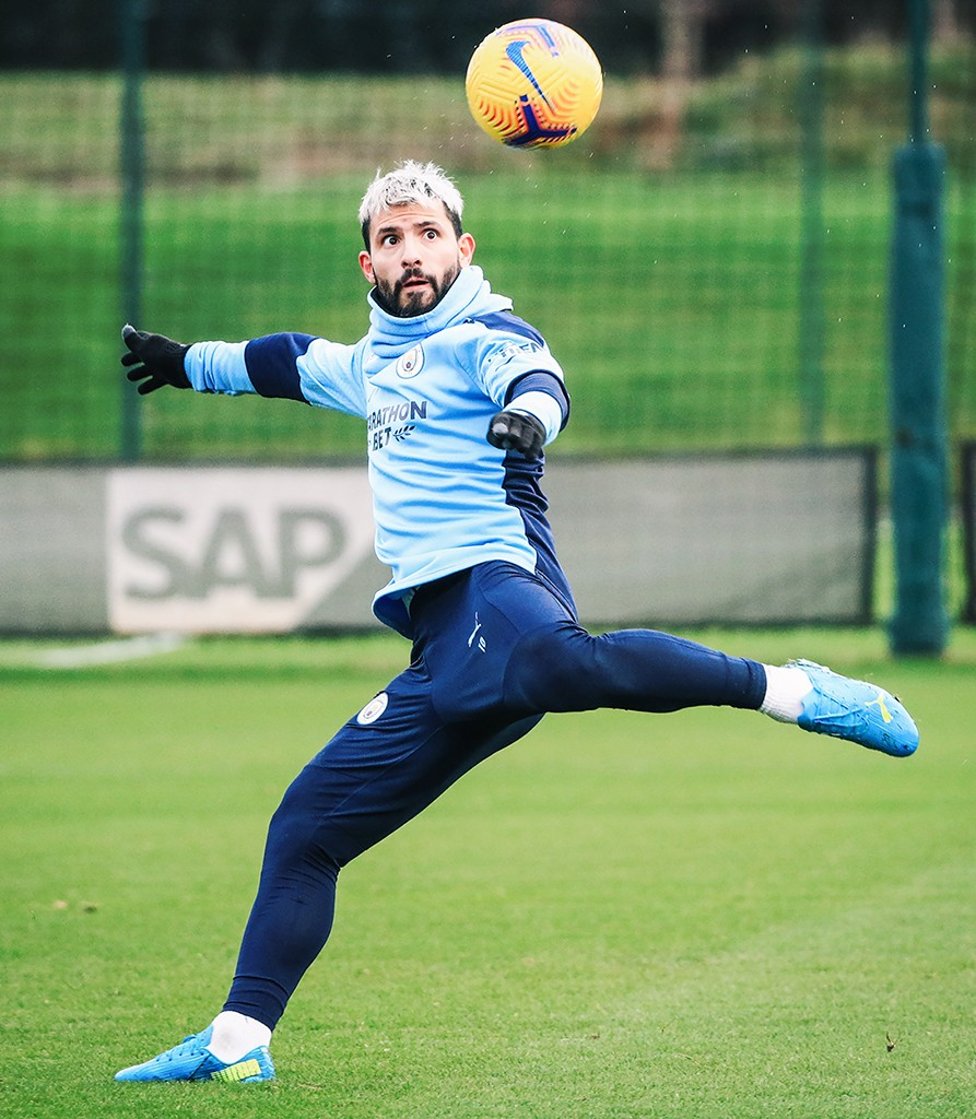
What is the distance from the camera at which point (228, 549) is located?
1213cm

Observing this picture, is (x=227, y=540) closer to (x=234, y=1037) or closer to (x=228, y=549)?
(x=228, y=549)

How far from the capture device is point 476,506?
15.6 feet

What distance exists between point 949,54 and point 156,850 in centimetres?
2094

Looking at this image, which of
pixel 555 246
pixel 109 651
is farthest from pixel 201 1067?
pixel 555 246

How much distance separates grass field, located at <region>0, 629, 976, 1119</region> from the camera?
466cm

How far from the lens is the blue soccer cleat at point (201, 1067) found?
4.63 meters

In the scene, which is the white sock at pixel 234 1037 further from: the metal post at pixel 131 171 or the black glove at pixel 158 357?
the metal post at pixel 131 171

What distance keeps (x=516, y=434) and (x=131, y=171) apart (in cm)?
900

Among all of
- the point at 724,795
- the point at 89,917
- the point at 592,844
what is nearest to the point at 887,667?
the point at 724,795

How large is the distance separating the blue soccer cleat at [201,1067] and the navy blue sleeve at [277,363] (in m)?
1.69

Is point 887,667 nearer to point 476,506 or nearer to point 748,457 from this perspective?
point 748,457

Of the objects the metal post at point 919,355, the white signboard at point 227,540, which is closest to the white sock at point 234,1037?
the white signboard at point 227,540

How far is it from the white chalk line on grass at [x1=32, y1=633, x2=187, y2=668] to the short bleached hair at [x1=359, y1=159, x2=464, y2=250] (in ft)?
24.6

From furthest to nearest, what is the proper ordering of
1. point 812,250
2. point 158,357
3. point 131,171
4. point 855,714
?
point 812,250
point 131,171
point 158,357
point 855,714
